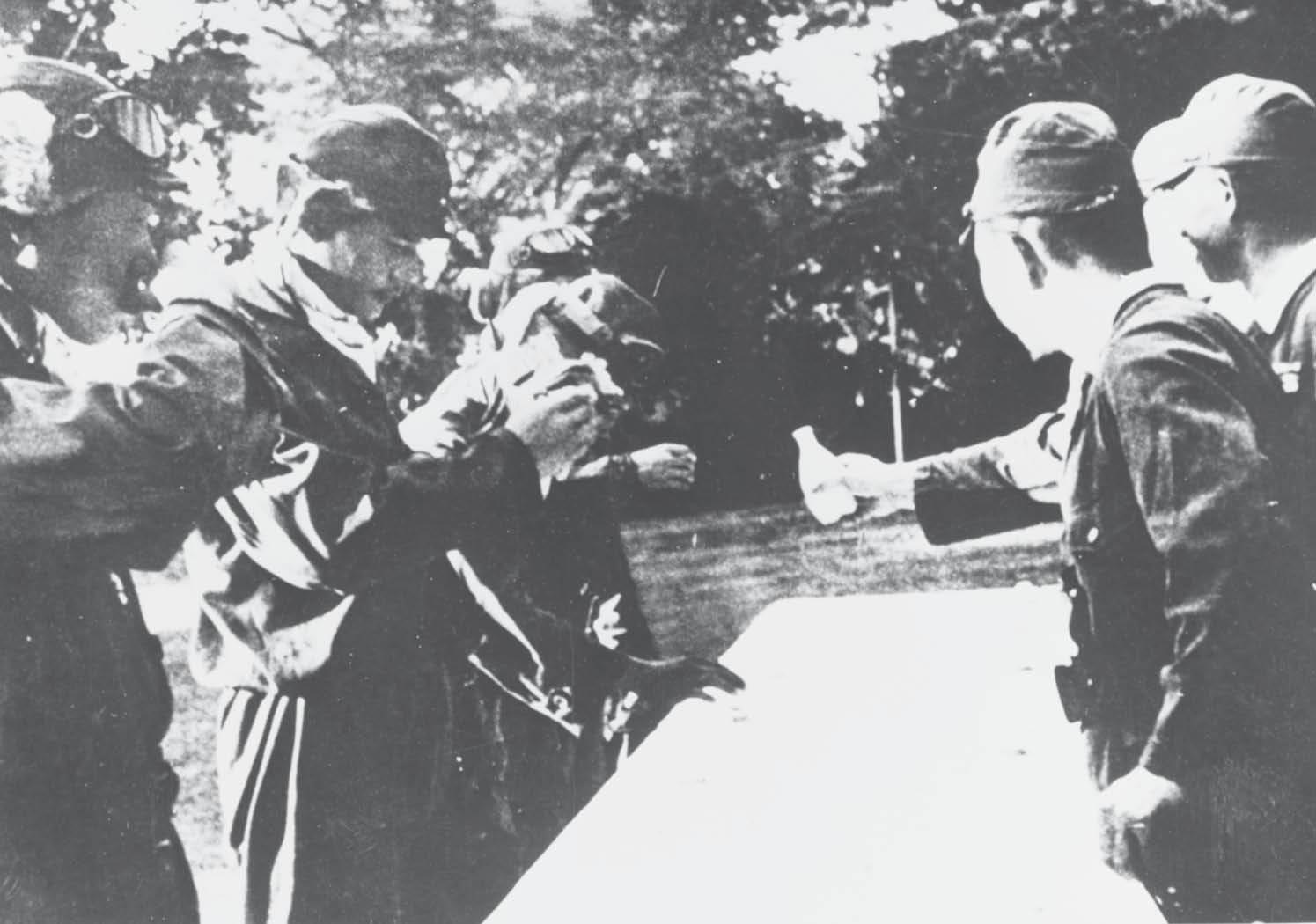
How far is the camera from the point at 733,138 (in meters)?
3.59

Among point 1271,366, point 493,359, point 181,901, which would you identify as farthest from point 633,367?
point 181,901

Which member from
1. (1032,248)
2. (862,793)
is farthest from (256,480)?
(1032,248)

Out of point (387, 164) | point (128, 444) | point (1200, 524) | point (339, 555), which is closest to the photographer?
point (1200, 524)

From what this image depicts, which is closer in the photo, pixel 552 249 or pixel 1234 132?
pixel 1234 132

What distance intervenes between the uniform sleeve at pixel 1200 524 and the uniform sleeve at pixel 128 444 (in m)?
2.19

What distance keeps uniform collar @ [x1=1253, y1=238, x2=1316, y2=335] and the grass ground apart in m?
0.76

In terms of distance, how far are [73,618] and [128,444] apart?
0.46 metres

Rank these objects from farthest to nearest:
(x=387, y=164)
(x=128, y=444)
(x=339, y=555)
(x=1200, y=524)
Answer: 1. (x=387, y=164)
2. (x=339, y=555)
3. (x=128, y=444)
4. (x=1200, y=524)

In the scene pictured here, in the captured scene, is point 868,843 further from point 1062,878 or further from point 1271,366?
point 1271,366

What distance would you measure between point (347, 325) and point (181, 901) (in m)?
1.55

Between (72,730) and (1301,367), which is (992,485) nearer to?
(1301,367)

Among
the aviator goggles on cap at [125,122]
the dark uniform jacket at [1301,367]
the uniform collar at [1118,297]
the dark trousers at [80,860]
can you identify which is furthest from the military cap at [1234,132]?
the dark trousers at [80,860]

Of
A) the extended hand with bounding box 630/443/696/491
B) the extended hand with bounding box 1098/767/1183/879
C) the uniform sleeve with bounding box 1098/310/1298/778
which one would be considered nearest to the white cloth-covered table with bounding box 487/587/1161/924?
the extended hand with bounding box 1098/767/1183/879

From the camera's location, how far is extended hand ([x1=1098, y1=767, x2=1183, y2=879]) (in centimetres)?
328
